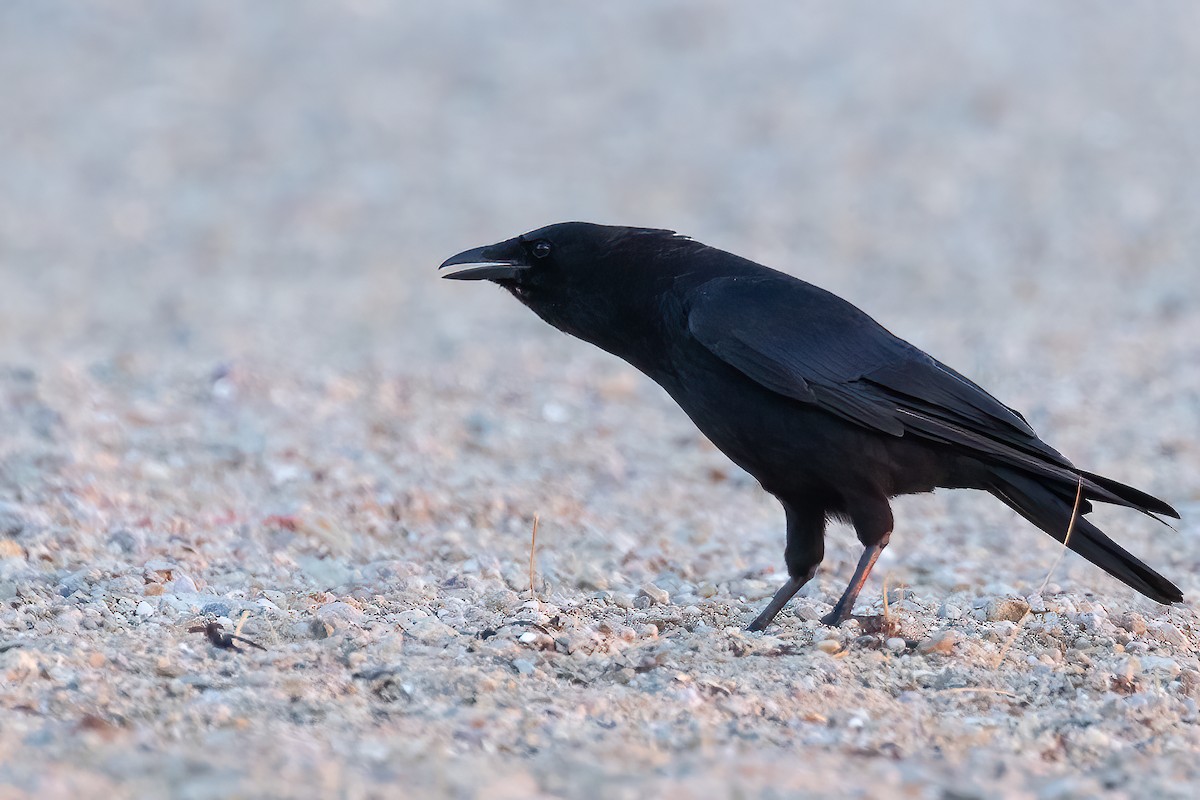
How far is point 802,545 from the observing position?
5.14m

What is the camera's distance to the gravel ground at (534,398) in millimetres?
3752

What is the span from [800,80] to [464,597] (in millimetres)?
13226

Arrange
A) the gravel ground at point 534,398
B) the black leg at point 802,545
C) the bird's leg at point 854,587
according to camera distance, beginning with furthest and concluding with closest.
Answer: the black leg at point 802,545 < the bird's leg at point 854,587 < the gravel ground at point 534,398

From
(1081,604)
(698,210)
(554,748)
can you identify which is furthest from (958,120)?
(554,748)

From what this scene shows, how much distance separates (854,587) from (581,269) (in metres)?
1.53

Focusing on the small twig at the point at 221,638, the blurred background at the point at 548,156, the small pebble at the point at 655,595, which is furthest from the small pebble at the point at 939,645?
the blurred background at the point at 548,156

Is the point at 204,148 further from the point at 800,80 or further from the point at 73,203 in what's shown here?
the point at 800,80

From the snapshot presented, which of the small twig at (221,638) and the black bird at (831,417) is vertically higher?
the black bird at (831,417)

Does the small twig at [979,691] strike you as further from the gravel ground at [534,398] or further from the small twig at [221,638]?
the small twig at [221,638]

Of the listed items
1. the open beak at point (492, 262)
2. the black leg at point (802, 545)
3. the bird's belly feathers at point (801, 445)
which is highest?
the open beak at point (492, 262)

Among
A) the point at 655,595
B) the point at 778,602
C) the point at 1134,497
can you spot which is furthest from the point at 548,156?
the point at 1134,497

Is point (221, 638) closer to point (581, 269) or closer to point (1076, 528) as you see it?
point (581, 269)

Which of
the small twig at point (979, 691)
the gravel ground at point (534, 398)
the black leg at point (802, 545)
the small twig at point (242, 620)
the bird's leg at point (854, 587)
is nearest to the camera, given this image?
the gravel ground at point (534, 398)

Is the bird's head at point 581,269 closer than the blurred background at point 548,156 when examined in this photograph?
Yes
